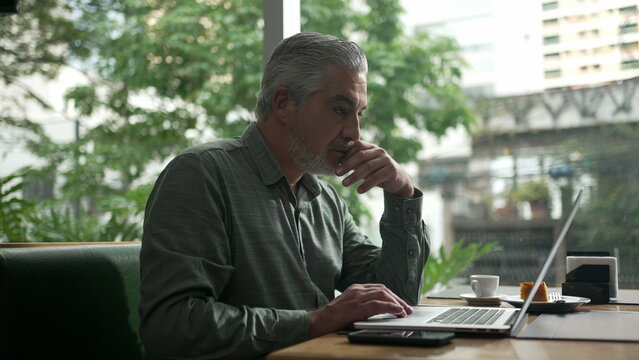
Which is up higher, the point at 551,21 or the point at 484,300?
the point at 551,21

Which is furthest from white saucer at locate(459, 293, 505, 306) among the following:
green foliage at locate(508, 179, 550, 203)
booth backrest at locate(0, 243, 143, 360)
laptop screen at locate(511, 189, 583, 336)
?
green foliage at locate(508, 179, 550, 203)

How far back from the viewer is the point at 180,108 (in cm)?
571

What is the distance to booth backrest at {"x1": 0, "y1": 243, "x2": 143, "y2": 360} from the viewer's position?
1.13m

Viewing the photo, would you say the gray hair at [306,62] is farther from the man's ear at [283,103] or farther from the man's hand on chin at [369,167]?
the man's hand on chin at [369,167]

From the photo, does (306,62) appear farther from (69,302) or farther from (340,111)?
(69,302)

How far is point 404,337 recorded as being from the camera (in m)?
0.89

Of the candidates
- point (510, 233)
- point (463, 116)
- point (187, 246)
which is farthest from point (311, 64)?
point (510, 233)

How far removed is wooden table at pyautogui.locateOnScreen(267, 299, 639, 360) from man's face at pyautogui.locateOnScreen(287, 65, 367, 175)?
59 centimetres

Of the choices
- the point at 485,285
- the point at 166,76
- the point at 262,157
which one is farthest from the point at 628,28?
the point at 166,76

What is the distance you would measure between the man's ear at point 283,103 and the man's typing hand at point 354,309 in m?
0.51

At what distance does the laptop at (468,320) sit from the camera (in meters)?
0.97

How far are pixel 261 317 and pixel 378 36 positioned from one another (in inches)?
185

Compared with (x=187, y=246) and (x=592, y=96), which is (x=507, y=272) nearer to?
(x=592, y=96)

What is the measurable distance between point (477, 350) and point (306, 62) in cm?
83
